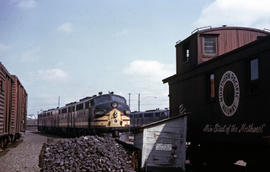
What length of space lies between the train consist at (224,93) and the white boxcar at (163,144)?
34.5 inches

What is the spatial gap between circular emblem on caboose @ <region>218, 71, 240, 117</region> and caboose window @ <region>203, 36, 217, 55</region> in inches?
97.9

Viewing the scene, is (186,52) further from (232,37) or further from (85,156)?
(85,156)

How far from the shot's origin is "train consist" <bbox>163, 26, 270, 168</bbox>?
8242 mm

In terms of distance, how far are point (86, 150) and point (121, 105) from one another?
1384 centimetres

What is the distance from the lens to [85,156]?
32.9 feet

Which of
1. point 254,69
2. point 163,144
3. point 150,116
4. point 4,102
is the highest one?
point 254,69

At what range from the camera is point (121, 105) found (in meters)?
24.1

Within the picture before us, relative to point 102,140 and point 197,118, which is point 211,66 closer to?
point 197,118

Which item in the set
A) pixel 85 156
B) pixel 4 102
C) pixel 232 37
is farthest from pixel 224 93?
pixel 4 102

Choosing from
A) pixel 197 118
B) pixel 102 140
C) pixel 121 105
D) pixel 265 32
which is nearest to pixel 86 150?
pixel 102 140

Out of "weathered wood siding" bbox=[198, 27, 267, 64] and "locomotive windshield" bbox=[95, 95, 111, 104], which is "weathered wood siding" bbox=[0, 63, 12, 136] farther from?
"weathered wood siding" bbox=[198, 27, 267, 64]

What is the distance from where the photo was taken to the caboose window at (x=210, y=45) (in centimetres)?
1245

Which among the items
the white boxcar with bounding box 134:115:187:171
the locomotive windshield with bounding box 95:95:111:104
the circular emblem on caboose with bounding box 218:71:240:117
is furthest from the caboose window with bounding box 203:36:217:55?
the locomotive windshield with bounding box 95:95:111:104

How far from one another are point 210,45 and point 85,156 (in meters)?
6.26
